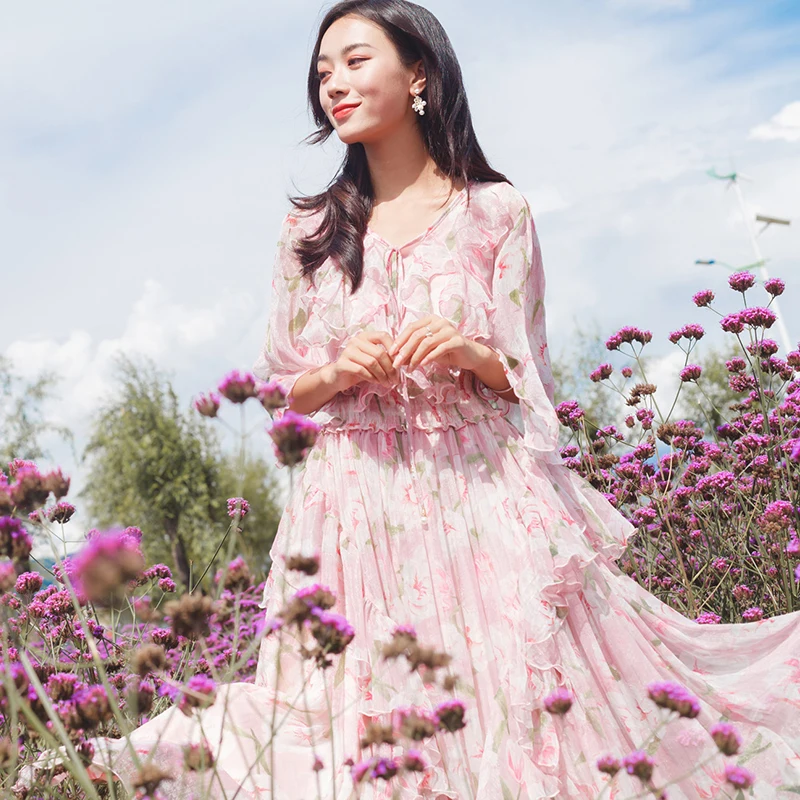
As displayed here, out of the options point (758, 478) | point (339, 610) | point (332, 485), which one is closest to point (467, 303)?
point (332, 485)

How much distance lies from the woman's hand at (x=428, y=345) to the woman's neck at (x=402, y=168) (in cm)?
60

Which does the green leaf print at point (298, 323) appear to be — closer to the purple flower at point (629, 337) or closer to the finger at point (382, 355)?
the finger at point (382, 355)

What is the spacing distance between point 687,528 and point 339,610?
1856mm

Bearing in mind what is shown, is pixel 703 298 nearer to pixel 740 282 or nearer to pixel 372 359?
pixel 740 282

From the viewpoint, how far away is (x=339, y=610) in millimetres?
2164

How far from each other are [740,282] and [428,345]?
Result: 5.80 feet

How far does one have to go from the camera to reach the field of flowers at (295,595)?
1.27m

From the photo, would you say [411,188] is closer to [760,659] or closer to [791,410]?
[760,659]

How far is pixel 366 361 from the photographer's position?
2098 millimetres

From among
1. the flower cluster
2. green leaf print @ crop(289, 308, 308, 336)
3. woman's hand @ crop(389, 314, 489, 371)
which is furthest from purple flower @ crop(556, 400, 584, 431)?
woman's hand @ crop(389, 314, 489, 371)

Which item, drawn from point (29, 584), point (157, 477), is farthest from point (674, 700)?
point (157, 477)

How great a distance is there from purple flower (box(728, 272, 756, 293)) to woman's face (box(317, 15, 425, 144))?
4.73ft

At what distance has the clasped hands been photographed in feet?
6.82

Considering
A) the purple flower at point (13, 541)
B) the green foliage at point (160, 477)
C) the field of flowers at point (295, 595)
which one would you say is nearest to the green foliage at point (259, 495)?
the green foliage at point (160, 477)
